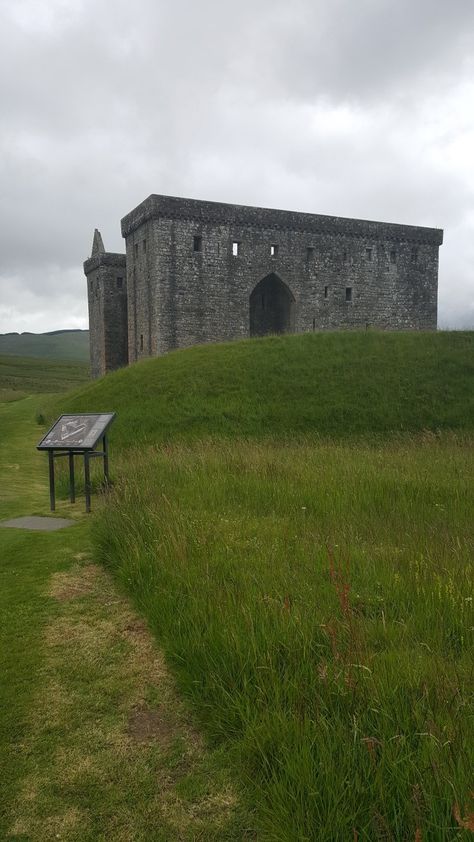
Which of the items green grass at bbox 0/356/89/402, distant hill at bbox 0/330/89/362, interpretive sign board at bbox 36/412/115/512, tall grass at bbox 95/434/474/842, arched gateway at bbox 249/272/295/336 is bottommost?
tall grass at bbox 95/434/474/842

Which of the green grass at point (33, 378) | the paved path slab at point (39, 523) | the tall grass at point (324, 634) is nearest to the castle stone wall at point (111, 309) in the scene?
the green grass at point (33, 378)

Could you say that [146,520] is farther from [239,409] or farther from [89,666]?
[239,409]

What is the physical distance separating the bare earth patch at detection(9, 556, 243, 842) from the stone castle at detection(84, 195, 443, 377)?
27.1 meters

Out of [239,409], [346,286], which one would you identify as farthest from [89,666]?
[346,286]

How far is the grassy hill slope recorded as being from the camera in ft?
54.9

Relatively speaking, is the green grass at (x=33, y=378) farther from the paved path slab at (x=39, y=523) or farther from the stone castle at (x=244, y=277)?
the paved path slab at (x=39, y=523)

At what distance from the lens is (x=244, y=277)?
3197 cm

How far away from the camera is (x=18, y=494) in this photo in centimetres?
1068

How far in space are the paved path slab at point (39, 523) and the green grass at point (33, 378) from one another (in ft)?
92.5

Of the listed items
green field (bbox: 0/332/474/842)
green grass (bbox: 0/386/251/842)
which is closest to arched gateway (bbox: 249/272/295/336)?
green field (bbox: 0/332/474/842)

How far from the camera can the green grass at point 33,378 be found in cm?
5192

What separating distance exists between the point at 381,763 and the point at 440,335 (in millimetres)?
22600

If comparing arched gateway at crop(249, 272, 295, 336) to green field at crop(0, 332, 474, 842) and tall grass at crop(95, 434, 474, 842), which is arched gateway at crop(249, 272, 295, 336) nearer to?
green field at crop(0, 332, 474, 842)

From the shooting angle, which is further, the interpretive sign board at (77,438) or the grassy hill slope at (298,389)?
the grassy hill slope at (298,389)
